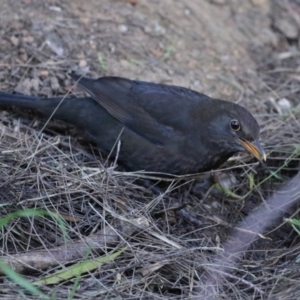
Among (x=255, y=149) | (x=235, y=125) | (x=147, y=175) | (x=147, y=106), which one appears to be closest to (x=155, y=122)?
(x=147, y=106)

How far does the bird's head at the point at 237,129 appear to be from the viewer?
470 centimetres

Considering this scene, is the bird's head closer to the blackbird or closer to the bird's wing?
the blackbird

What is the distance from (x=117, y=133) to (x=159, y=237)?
1.16 metres

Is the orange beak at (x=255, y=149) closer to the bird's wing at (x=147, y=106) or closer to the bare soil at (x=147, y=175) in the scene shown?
the bare soil at (x=147, y=175)

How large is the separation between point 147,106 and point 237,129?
694 millimetres

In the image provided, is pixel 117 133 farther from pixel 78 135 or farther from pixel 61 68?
pixel 61 68

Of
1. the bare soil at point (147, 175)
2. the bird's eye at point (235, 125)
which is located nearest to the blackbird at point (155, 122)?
the bird's eye at point (235, 125)

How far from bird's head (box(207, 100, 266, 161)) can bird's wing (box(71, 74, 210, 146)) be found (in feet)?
0.77

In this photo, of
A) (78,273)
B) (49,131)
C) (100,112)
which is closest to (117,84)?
(100,112)

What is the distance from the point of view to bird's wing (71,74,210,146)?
491 centimetres

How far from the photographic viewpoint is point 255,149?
467cm

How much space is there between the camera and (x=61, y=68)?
18.0 ft

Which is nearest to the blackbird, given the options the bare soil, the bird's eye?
the bird's eye

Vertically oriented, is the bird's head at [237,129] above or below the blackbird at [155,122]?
above
